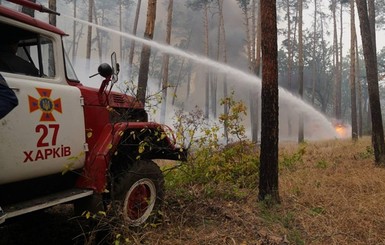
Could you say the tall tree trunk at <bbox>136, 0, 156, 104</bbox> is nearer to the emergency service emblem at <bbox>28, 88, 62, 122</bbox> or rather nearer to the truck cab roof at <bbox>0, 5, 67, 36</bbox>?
the truck cab roof at <bbox>0, 5, 67, 36</bbox>

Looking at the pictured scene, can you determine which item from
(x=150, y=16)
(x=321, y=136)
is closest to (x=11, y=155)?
(x=150, y=16)

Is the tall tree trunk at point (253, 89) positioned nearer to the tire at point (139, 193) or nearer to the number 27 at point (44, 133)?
the tire at point (139, 193)

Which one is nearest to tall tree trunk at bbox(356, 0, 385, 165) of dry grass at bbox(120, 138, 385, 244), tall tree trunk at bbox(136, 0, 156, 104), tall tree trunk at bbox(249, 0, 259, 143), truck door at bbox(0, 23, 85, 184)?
dry grass at bbox(120, 138, 385, 244)

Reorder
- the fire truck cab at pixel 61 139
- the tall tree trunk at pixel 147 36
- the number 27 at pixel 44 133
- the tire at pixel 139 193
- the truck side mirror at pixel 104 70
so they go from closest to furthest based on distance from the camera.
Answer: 1. the fire truck cab at pixel 61 139
2. the number 27 at pixel 44 133
3. the truck side mirror at pixel 104 70
4. the tire at pixel 139 193
5. the tall tree trunk at pixel 147 36

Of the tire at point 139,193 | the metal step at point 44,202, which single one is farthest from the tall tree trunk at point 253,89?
the metal step at point 44,202

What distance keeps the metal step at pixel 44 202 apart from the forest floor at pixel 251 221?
399 mm

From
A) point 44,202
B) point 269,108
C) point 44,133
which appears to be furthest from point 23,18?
point 269,108

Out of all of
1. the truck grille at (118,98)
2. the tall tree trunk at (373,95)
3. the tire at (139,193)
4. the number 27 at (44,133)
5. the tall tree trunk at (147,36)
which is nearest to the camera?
→ the number 27 at (44,133)

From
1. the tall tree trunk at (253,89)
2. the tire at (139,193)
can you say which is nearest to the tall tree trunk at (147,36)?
the tire at (139,193)

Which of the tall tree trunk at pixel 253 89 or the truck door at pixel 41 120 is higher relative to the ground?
the tall tree trunk at pixel 253 89

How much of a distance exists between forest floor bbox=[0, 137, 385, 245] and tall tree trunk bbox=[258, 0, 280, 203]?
359mm

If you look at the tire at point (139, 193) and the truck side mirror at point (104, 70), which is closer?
the truck side mirror at point (104, 70)

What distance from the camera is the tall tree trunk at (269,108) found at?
5.45 m

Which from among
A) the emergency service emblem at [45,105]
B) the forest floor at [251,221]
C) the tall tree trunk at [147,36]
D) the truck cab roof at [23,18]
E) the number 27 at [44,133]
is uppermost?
the tall tree trunk at [147,36]
